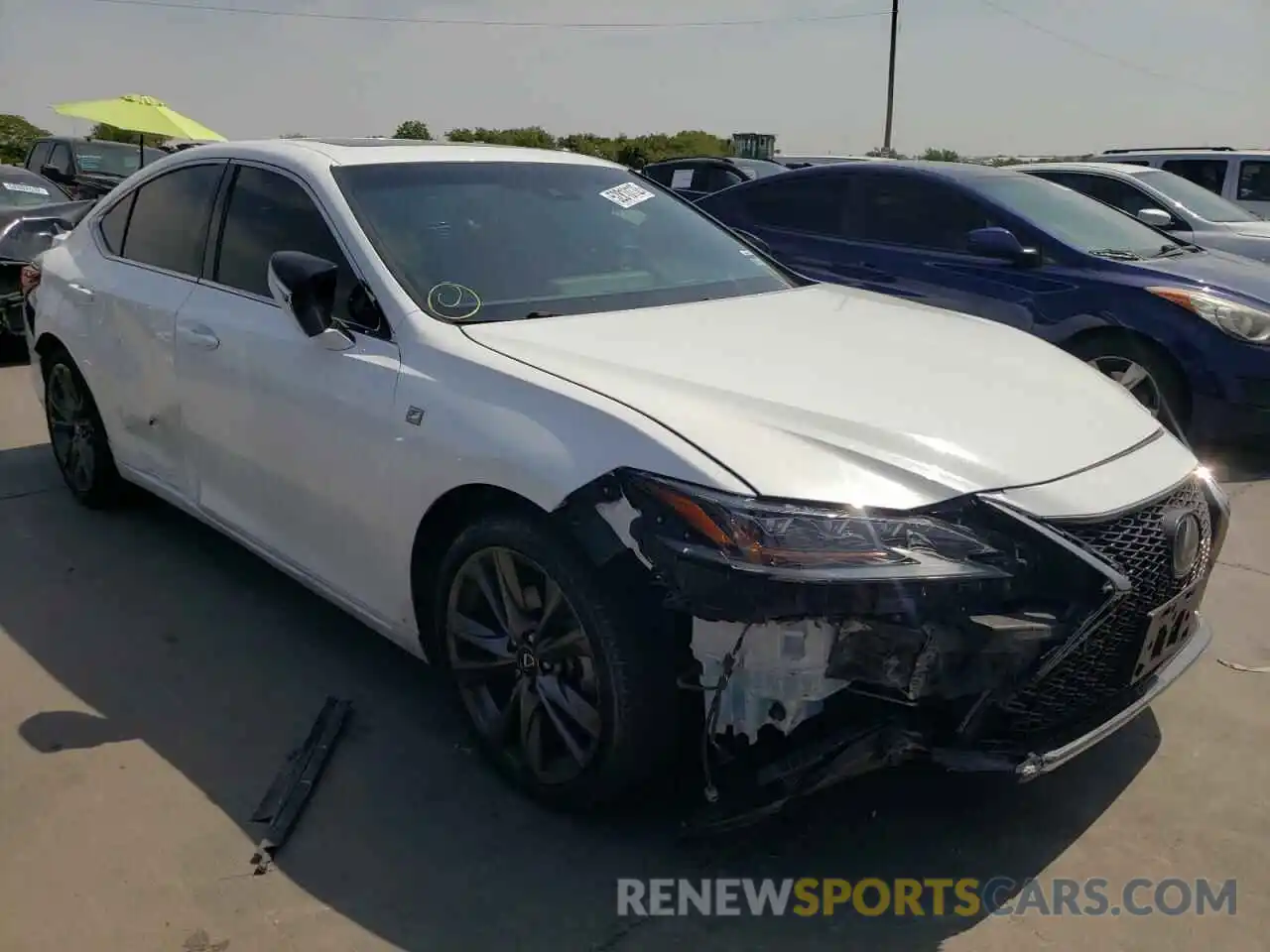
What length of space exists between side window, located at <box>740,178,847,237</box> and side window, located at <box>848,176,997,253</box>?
145mm

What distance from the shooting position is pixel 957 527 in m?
2.36

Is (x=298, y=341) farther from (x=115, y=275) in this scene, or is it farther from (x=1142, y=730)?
(x=1142, y=730)

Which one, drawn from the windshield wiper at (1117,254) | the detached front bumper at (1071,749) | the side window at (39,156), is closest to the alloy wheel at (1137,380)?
the windshield wiper at (1117,254)

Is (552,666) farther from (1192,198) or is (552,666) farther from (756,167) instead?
(756,167)

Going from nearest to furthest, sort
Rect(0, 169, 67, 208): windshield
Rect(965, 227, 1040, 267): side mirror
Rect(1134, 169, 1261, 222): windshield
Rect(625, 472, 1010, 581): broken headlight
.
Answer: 1. Rect(625, 472, 1010, 581): broken headlight
2. Rect(965, 227, 1040, 267): side mirror
3. Rect(0, 169, 67, 208): windshield
4. Rect(1134, 169, 1261, 222): windshield

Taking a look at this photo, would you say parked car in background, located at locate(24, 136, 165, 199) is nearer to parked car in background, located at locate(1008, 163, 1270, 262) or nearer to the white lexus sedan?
parked car in background, located at locate(1008, 163, 1270, 262)

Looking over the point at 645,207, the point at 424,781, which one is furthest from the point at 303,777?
the point at 645,207

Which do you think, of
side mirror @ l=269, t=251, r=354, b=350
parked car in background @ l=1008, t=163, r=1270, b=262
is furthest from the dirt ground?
parked car in background @ l=1008, t=163, r=1270, b=262

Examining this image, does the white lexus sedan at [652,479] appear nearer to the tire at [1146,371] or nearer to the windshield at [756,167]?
the tire at [1146,371]

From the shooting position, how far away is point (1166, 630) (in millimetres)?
2650

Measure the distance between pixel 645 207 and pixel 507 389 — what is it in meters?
1.57

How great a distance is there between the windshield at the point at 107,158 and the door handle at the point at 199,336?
12.3 meters

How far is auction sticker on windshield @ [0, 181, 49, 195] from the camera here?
9.73 meters

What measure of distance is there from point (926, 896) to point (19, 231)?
855 cm
